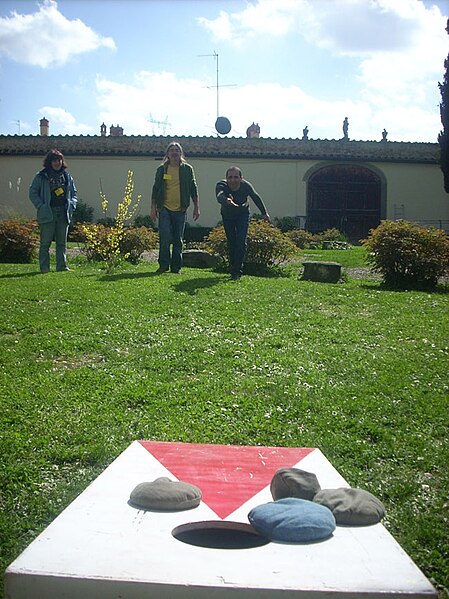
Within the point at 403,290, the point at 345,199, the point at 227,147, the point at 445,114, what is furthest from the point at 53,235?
the point at 345,199

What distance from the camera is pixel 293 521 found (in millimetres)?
2131

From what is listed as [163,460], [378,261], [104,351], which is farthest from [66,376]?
[378,261]

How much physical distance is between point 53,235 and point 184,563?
8847 millimetres

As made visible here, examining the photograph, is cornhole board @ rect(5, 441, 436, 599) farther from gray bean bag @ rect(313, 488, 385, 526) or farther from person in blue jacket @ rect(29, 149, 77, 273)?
person in blue jacket @ rect(29, 149, 77, 273)

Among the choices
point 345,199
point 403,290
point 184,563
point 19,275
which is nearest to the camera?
point 184,563

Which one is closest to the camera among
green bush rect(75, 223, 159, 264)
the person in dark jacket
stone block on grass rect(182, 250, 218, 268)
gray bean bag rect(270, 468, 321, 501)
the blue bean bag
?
the blue bean bag

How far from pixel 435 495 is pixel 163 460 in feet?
4.33

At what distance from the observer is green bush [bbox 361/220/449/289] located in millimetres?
10141

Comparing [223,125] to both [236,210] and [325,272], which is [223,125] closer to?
[325,272]

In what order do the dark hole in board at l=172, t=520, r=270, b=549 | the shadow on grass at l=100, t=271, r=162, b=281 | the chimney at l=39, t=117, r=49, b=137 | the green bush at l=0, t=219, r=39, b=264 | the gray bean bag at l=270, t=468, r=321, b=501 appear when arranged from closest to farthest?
the dark hole in board at l=172, t=520, r=270, b=549 < the gray bean bag at l=270, t=468, r=321, b=501 < the shadow on grass at l=100, t=271, r=162, b=281 < the green bush at l=0, t=219, r=39, b=264 < the chimney at l=39, t=117, r=49, b=137

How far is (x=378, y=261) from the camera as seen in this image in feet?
34.0

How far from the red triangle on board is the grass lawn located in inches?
17.6

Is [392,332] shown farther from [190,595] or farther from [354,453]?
[190,595]

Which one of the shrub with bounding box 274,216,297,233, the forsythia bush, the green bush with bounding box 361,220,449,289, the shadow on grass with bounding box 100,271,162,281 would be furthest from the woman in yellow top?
the shrub with bounding box 274,216,297,233
